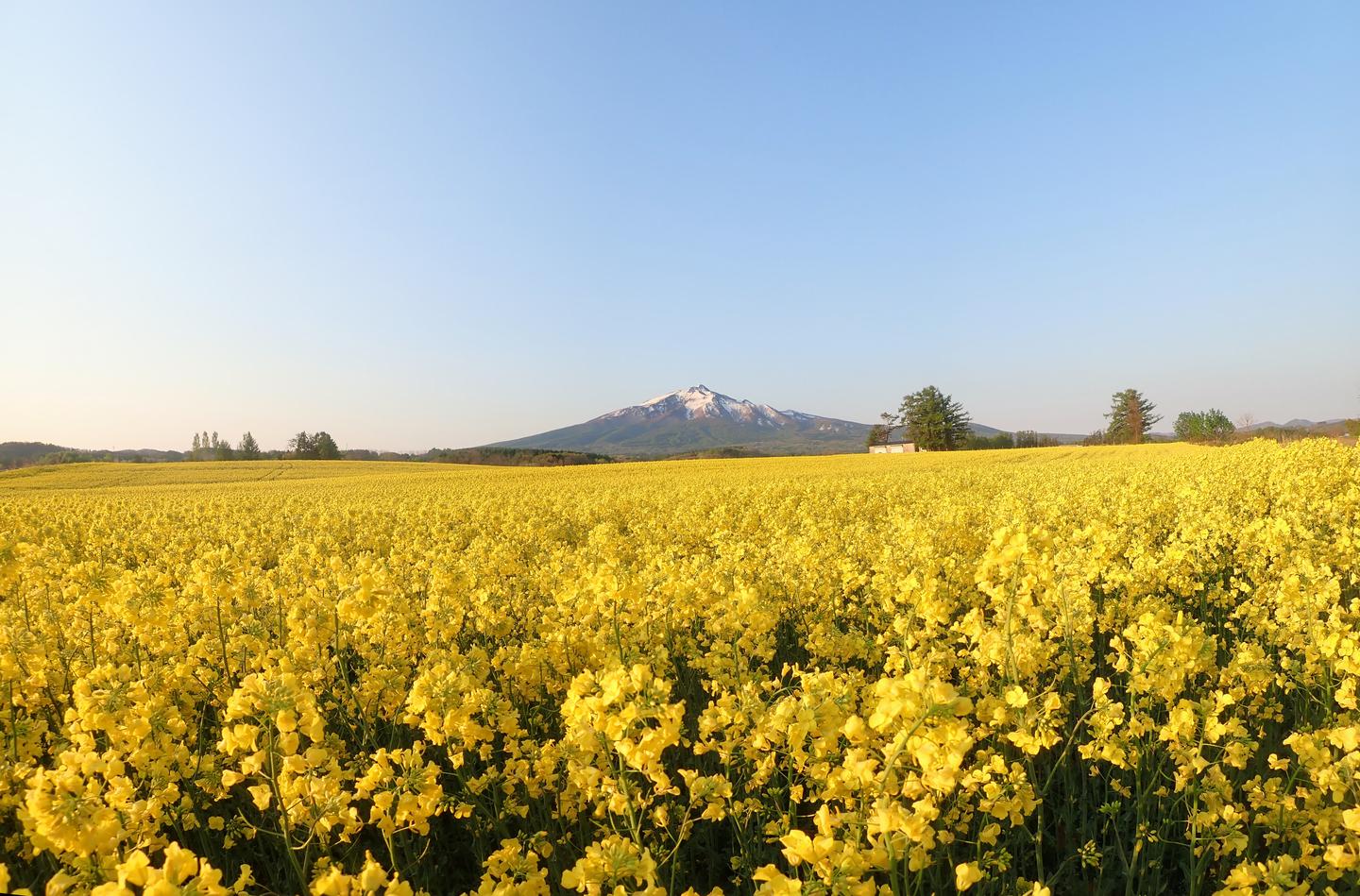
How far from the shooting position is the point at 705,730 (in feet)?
9.85

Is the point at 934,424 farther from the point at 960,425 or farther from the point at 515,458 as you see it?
the point at 515,458

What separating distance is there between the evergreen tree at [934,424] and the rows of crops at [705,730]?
92.4m

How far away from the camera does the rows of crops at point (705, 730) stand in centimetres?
231

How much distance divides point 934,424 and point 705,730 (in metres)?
100

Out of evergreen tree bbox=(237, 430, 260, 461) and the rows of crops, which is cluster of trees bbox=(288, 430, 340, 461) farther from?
the rows of crops

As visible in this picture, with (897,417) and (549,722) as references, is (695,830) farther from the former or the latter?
(897,417)

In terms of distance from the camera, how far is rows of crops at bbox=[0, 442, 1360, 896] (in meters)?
2.31

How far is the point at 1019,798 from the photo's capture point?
2.66 m

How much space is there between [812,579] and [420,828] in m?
4.74

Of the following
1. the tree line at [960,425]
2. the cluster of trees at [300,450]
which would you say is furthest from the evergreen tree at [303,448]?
the tree line at [960,425]

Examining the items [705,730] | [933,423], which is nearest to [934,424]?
[933,423]

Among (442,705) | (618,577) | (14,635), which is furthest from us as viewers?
(14,635)

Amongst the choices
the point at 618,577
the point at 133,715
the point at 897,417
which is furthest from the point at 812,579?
the point at 897,417

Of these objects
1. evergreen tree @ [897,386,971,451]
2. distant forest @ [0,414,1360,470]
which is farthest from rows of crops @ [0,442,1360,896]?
evergreen tree @ [897,386,971,451]
